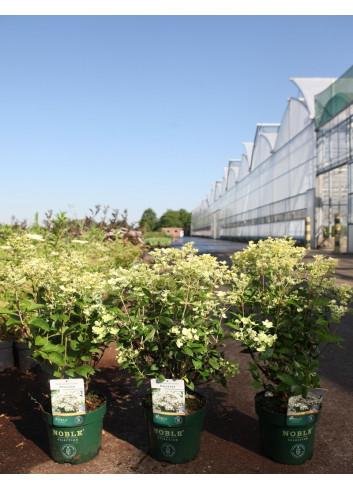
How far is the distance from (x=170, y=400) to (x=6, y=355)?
226 cm

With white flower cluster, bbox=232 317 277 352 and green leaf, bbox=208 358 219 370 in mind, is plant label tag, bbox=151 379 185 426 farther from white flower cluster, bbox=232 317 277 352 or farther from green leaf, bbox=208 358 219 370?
white flower cluster, bbox=232 317 277 352

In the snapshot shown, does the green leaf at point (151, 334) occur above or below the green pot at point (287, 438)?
above

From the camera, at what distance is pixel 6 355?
3.85 m

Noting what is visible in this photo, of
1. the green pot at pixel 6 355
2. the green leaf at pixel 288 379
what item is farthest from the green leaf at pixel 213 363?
the green pot at pixel 6 355

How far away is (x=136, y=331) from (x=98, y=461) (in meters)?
0.84

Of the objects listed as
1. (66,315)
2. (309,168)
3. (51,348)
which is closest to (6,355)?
(66,315)

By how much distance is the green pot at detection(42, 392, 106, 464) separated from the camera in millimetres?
2322

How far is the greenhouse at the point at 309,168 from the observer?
16406 millimetres

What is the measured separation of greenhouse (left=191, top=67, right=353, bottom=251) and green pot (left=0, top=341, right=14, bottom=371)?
14157 mm

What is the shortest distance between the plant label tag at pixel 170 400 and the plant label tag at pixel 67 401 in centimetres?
43

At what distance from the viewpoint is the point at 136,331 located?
2.28 m

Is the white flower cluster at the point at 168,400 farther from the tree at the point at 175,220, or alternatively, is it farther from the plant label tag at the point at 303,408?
the tree at the point at 175,220

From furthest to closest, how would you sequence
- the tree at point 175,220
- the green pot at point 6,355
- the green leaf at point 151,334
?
the tree at point 175,220, the green pot at point 6,355, the green leaf at point 151,334

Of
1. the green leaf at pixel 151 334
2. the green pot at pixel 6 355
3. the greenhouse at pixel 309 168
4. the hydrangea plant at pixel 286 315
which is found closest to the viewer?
the green leaf at pixel 151 334
